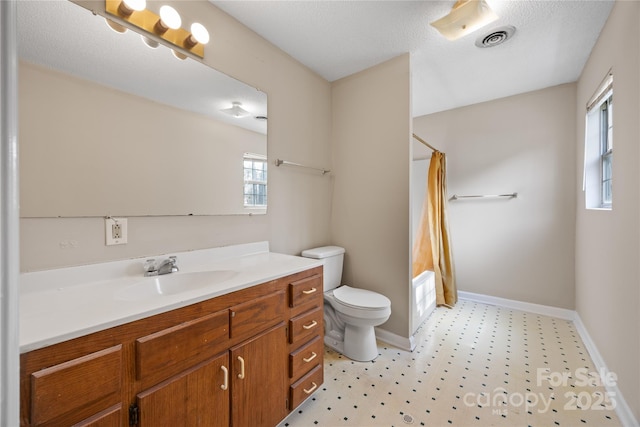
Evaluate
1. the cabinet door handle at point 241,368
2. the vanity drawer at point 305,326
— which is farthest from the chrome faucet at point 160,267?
the vanity drawer at point 305,326

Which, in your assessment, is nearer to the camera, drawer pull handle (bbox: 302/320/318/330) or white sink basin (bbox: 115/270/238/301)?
white sink basin (bbox: 115/270/238/301)

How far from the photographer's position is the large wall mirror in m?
1.02

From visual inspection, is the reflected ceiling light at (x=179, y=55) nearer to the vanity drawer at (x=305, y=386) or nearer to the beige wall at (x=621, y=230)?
the vanity drawer at (x=305, y=386)

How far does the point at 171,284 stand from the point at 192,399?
52 cm

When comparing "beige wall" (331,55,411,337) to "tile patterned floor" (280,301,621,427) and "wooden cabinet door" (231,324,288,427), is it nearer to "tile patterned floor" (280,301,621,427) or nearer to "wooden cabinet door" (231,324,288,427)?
"tile patterned floor" (280,301,621,427)

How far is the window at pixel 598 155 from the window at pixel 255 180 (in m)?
2.54

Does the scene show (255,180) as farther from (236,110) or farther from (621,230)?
(621,230)

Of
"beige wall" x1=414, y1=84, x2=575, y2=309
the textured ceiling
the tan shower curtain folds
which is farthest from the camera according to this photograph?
the tan shower curtain folds

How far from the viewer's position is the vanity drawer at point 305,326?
53.5 inches

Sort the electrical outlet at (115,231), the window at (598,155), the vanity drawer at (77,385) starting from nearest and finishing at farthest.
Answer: the vanity drawer at (77,385) → the electrical outlet at (115,231) → the window at (598,155)

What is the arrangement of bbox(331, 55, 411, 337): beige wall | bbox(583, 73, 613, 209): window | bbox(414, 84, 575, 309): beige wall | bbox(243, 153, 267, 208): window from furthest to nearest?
1. bbox(414, 84, 575, 309): beige wall
2. bbox(331, 55, 411, 337): beige wall
3. bbox(583, 73, 613, 209): window
4. bbox(243, 153, 267, 208): window

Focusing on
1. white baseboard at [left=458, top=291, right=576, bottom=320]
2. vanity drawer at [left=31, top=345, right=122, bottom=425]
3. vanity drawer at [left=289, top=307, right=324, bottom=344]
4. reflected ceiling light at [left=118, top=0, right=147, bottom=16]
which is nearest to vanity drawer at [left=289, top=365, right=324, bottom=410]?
vanity drawer at [left=289, top=307, right=324, bottom=344]

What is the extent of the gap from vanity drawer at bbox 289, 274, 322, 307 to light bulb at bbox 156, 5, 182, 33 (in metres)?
1.47

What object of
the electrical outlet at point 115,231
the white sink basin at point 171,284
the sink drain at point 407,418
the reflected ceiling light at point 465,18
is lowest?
the sink drain at point 407,418
